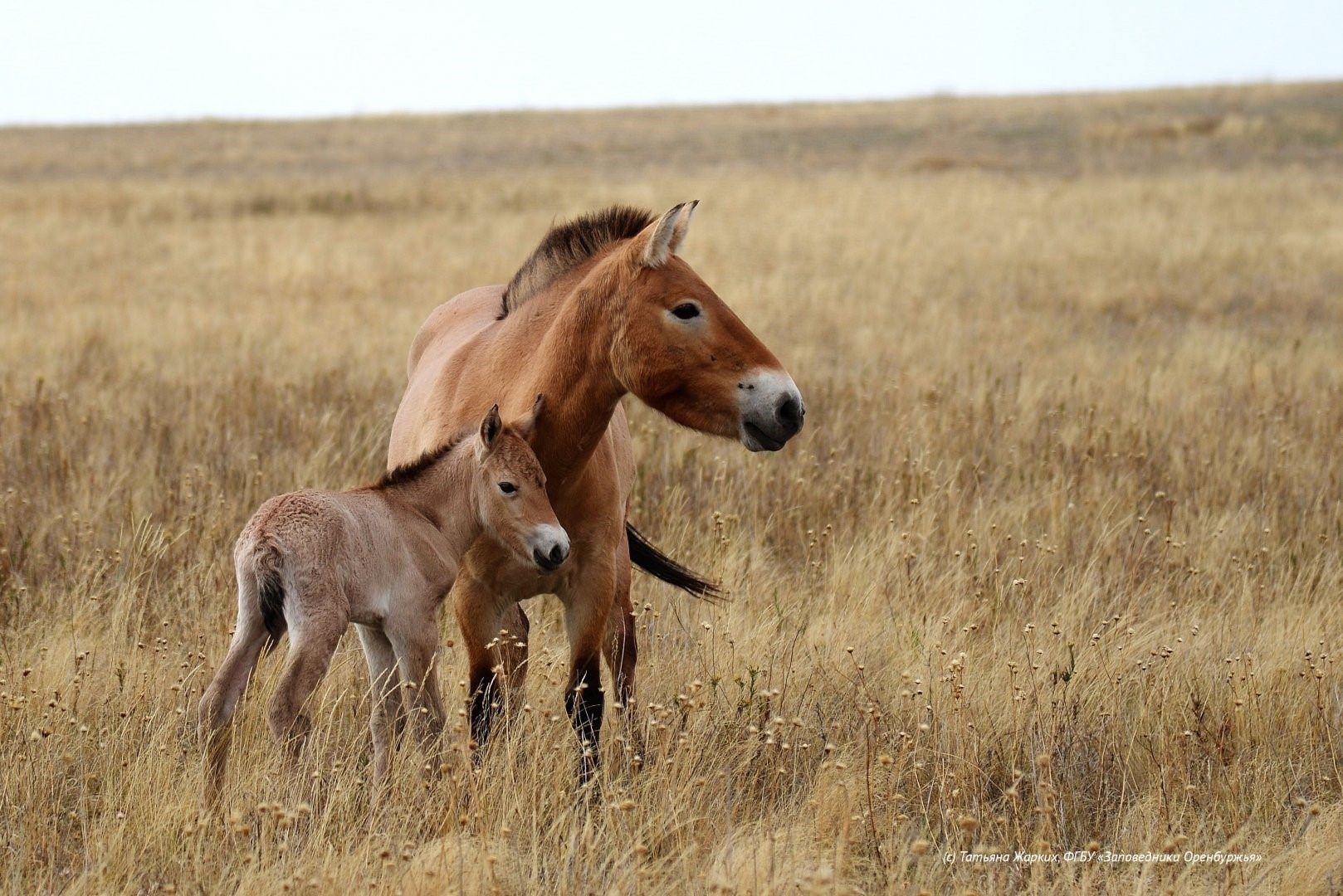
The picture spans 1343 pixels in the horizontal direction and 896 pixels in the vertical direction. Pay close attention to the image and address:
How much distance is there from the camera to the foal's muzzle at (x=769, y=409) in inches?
151

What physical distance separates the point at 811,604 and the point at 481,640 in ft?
6.22

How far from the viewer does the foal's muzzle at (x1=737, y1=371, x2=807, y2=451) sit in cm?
384

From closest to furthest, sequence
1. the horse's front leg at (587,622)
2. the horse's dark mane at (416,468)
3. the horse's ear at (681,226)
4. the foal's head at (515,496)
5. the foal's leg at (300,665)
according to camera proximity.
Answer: the foal's leg at (300,665) < the foal's head at (515,496) < the horse's ear at (681,226) < the horse's dark mane at (416,468) < the horse's front leg at (587,622)

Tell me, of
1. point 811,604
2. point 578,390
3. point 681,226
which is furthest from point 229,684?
point 811,604

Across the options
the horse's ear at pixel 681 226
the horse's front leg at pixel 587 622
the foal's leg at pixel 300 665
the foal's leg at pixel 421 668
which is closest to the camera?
the foal's leg at pixel 300 665

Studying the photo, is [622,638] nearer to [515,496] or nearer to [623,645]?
[623,645]

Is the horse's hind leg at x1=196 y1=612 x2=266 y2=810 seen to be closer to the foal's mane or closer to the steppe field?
the steppe field

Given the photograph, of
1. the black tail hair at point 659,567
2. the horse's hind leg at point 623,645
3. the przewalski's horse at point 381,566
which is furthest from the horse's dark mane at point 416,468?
the black tail hair at point 659,567

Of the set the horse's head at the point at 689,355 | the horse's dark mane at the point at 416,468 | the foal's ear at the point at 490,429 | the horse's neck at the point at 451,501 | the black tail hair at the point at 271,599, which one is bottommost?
the black tail hair at the point at 271,599

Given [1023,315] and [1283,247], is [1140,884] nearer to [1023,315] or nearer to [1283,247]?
[1023,315]

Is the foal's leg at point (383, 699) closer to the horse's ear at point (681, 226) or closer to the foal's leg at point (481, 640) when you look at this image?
the foal's leg at point (481, 640)

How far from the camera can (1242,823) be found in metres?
3.95

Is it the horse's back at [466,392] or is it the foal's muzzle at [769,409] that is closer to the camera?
the foal's muzzle at [769,409]

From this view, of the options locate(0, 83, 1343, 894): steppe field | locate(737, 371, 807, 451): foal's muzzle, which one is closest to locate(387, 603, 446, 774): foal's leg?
locate(0, 83, 1343, 894): steppe field
